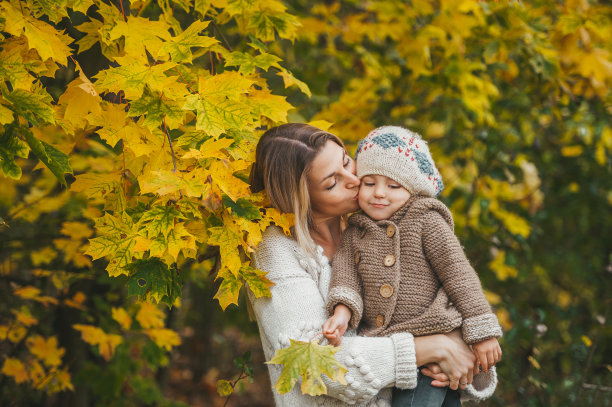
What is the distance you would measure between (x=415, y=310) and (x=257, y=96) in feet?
3.20

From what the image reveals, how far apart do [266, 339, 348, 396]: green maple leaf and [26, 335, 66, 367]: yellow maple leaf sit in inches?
79.2

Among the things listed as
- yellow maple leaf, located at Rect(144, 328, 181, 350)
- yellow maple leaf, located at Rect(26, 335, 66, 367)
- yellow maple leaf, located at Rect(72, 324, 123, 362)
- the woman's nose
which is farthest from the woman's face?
yellow maple leaf, located at Rect(26, 335, 66, 367)

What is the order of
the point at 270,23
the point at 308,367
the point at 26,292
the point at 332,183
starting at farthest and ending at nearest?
the point at 26,292 → the point at 270,23 → the point at 332,183 → the point at 308,367

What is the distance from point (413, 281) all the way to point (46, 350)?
2.26 meters

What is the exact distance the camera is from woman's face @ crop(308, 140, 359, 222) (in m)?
1.90

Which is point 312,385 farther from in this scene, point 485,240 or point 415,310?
point 485,240

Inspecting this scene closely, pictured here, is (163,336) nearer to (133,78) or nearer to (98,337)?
(98,337)

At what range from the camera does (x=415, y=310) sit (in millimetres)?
1750

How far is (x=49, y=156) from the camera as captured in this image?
1.63 m

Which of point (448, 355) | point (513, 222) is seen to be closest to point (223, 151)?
point (448, 355)

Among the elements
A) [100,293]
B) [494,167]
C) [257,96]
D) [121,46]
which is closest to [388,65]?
[494,167]

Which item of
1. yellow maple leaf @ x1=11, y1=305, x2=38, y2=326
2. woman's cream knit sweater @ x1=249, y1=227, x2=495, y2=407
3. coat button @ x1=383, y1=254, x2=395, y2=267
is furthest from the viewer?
yellow maple leaf @ x1=11, y1=305, x2=38, y2=326

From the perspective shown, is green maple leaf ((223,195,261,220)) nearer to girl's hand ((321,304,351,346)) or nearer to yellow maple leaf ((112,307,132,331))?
girl's hand ((321,304,351,346))

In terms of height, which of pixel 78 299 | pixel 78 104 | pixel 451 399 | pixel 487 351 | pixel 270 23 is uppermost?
pixel 270 23
